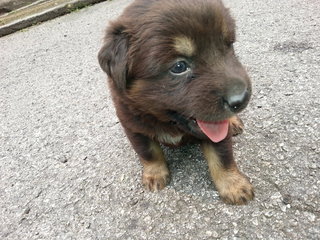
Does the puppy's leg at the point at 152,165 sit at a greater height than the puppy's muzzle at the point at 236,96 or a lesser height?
lesser

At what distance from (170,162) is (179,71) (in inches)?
45.2

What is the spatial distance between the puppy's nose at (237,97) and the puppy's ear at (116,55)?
27.5 inches

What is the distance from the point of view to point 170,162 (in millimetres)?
3357

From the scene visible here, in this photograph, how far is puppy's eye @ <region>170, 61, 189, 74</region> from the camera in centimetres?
241

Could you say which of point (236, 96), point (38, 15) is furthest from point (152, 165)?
point (38, 15)

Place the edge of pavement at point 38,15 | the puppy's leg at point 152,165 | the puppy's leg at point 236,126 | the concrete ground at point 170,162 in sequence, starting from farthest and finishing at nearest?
the edge of pavement at point 38,15 < the puppy's leg at point 236,126 < the puppy's leg at point 152,165 < the concrete ground at point 170,162

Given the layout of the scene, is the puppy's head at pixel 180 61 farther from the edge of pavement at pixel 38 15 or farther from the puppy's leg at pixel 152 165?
the edge of pavement at pixel 38 15

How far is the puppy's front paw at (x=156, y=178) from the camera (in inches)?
123

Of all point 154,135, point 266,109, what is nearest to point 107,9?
point 266,109

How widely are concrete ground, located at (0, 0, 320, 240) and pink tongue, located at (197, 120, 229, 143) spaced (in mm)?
547

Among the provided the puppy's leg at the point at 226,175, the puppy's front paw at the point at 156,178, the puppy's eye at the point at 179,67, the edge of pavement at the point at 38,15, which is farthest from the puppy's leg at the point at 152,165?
the edge of pavement at the point at 38,15

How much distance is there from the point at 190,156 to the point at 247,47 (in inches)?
90.3

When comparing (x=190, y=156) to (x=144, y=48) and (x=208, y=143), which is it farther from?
(x=144, y=48)

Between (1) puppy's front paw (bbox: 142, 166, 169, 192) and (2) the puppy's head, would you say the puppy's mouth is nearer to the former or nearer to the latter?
(2) the puppy's head
